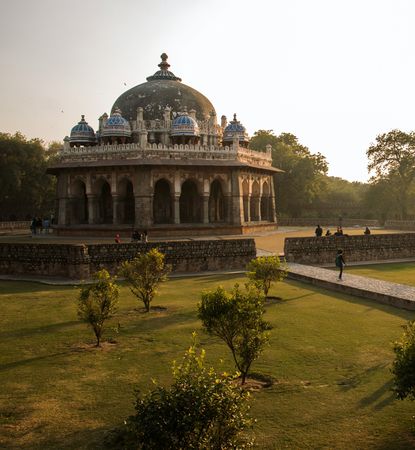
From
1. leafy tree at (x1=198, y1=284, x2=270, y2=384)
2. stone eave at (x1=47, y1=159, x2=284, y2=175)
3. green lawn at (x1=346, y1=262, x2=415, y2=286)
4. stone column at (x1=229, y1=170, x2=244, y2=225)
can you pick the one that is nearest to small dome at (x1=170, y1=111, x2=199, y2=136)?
stone eave at (x1=47, y1=159, x2=284, y2=175)

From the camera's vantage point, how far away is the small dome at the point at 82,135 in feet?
108

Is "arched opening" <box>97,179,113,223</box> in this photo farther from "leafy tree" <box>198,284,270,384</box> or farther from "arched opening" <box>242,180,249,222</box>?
"leafy tree" <box>198,284,270,384</box>

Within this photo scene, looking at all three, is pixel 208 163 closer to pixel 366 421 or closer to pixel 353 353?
pixel 353 353

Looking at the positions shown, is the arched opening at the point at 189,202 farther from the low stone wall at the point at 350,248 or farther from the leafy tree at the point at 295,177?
the leafy tree at the point at 295,177

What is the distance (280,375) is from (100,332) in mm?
3365

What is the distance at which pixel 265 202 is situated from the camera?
117 ft

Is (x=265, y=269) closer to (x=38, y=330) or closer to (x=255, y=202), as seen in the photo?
(x=38, y=330)

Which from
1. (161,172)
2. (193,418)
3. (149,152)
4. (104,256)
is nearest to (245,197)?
(161,172)

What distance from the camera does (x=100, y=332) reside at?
329 inches

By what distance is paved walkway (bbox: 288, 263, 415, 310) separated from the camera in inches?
439

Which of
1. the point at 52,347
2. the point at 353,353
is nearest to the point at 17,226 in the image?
the point at 52,347

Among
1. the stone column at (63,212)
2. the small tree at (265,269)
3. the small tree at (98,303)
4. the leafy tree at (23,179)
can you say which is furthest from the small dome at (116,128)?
the small tree at (98,303)

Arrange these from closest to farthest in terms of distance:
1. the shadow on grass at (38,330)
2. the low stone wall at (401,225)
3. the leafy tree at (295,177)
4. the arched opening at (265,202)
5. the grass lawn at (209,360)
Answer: the grass lawn at (209,360), the shadow on grass at (38,330), the low stone wall at (401,225), the arched opening at (265,202), the leafy tree at (295,177)

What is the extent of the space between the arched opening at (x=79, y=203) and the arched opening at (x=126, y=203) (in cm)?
294
